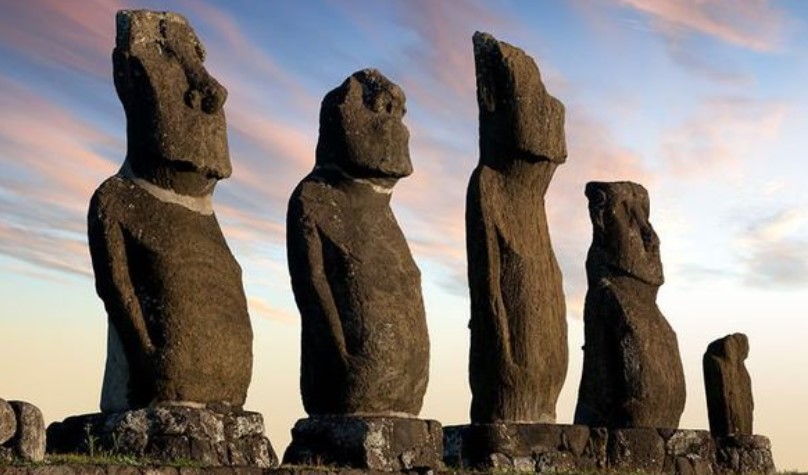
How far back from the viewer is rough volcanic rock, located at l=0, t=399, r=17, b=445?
1105cm

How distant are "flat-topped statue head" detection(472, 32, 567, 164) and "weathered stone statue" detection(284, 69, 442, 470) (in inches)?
81.1

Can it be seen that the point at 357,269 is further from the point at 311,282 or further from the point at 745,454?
the point at 745,454

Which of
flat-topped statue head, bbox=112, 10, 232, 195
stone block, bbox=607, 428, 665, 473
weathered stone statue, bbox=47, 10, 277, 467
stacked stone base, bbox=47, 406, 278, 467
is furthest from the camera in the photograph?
stone block, bbox=607, 428, 665, 473

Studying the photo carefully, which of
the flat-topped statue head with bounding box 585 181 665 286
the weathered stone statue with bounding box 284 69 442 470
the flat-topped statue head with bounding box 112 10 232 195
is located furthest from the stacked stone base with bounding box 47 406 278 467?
the flat-topped statue head with bounding box 585 181 665 286

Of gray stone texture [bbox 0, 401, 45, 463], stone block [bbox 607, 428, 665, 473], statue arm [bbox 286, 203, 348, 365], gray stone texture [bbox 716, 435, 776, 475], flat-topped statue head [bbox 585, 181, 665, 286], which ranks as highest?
flat-topped statue head [bbox 585, 181, 665, 286]

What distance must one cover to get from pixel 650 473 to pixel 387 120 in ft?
17.6

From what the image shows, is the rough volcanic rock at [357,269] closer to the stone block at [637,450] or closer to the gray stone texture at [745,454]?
the stone block at [637,450]

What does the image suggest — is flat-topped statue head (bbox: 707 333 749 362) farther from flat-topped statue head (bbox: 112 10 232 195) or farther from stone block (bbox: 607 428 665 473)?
flat-topped statue head (bbox: 112 10 232 195)

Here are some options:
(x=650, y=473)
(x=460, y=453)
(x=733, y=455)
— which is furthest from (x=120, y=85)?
(x=733, y=455)

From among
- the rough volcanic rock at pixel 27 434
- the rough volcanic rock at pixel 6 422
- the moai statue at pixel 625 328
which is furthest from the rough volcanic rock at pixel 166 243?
the moai statue at pixel 625 328

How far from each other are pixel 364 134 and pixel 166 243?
2695mm

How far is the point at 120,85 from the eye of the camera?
14422 mm

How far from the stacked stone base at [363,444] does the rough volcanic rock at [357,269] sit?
27 centimetres

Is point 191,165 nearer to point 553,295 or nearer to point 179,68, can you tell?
point 179,68
